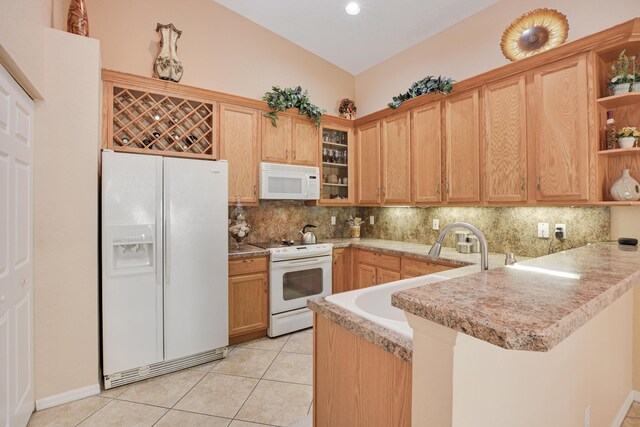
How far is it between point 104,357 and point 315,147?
2.90 meters

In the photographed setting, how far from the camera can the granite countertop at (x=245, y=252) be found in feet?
9.66

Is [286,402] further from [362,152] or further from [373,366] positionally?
[362,152]

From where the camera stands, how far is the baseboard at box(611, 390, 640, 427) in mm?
1791

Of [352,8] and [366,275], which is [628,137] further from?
[352,8]

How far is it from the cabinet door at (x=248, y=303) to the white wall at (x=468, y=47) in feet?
9.35

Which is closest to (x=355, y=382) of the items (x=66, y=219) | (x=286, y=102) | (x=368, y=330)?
(x=368, y=330)

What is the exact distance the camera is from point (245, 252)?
3008mm

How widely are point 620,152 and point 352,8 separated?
105 inches

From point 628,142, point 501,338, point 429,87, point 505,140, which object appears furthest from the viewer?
point 429,87

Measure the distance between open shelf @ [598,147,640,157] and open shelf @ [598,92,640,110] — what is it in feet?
1.12

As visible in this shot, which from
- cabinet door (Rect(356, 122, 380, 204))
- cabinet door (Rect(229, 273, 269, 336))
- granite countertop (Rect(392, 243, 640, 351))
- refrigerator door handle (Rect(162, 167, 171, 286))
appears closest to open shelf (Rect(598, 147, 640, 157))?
granite countertop (Rect(392, 243, 640, 351))

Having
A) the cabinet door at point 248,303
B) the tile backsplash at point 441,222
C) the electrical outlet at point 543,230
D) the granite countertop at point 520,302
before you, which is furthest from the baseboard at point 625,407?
the cabinet door at point 248,303

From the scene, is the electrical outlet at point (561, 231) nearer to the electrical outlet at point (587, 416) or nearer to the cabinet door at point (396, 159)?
the cabinet door at point (396, 159)

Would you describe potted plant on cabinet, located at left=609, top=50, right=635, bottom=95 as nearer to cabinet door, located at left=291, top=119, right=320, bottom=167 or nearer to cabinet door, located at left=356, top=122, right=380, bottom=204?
cabinet door, located at left=356, top=122, right=380, bottom=204
